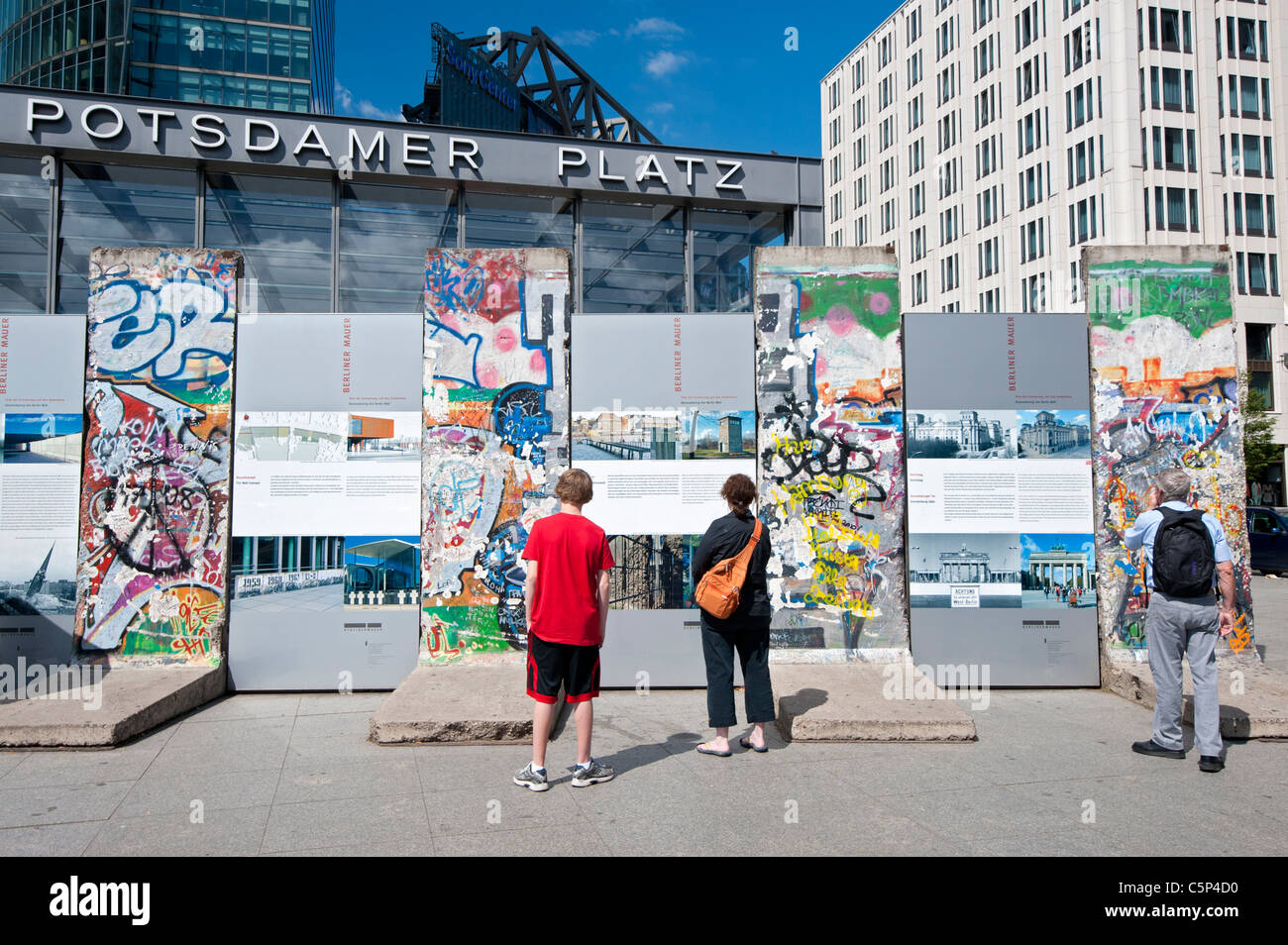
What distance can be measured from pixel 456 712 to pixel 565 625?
1470mm

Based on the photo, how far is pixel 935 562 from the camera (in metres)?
7.51

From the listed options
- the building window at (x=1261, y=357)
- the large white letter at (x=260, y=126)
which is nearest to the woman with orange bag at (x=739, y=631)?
the large white letter at (x=260, y=126)

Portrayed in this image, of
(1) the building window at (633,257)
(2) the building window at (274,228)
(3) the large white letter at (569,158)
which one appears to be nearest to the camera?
(2) the building window at (274,228)

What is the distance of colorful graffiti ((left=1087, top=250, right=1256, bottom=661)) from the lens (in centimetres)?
757

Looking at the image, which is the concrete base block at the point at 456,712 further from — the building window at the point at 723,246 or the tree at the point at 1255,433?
the tree at the point at 1255,433

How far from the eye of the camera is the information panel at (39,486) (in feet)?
23.6

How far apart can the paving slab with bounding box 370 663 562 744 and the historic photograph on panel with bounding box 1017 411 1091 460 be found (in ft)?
14.9

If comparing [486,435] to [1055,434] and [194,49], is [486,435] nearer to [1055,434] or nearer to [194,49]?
[1055,434]

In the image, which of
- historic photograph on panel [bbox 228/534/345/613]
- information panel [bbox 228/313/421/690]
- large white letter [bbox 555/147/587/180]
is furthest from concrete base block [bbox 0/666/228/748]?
large white letter [bbox 555/147/587/180]

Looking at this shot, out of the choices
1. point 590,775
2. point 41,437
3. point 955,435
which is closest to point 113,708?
point 41,437

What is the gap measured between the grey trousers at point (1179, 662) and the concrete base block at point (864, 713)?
3.73 ft

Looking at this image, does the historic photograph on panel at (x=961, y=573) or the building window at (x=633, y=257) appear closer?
the historic photograph on panel at (x=961, y=573)

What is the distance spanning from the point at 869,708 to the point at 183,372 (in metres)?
5.95

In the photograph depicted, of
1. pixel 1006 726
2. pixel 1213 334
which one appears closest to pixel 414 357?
pixel 1006 726
